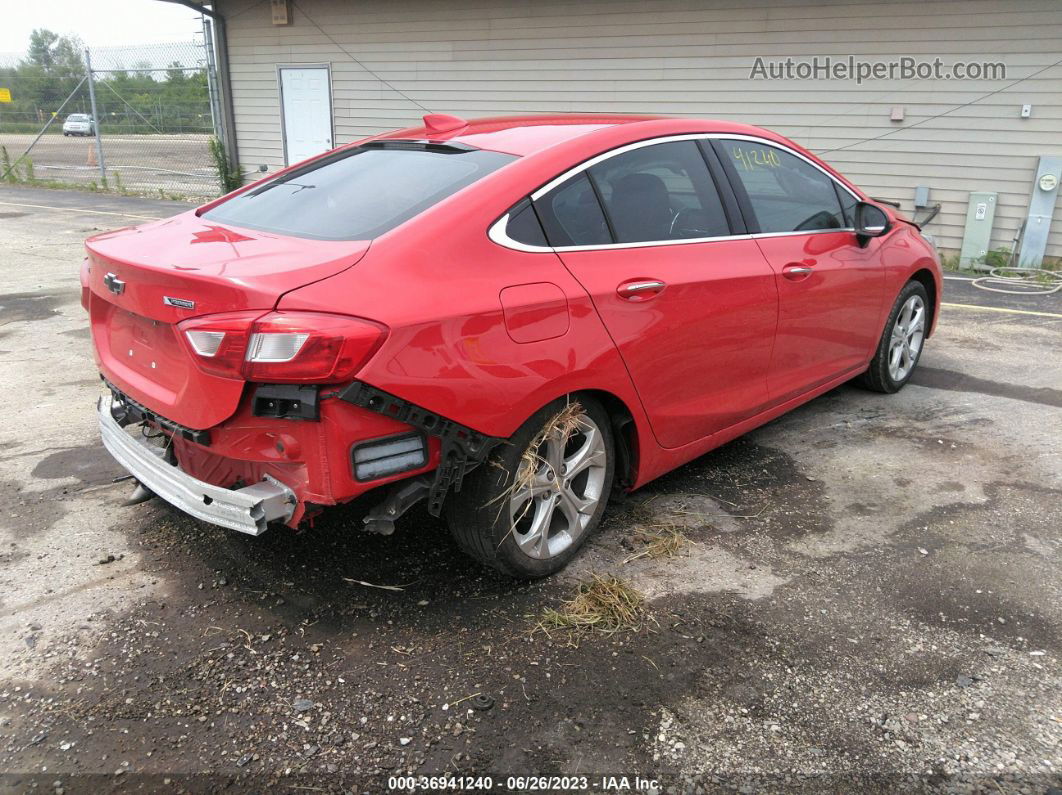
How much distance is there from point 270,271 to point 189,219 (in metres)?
1.11

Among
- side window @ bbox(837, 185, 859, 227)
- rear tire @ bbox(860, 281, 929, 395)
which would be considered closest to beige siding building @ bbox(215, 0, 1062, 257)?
rear tire @ bbox(860, 281, 929, 395)

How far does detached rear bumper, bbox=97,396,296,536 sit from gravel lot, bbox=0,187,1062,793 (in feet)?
1.53

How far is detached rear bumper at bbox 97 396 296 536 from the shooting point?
2.54 m

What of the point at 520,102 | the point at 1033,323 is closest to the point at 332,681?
the point at 1033,323

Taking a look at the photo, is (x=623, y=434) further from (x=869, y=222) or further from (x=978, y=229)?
(x=978, y=229)

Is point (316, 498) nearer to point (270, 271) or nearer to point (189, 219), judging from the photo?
point (270, 271)

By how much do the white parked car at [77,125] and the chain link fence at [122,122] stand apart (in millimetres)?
25

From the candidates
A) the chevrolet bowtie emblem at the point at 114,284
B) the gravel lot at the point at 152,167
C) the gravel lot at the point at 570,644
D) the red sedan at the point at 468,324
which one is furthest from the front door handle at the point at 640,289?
the gravel lot at the point at 152,167

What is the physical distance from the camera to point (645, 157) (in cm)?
345

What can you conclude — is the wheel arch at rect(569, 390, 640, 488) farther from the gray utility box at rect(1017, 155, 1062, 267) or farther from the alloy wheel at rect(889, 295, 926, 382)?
the gray utility box at rect(1017, 155, 1062, 267)

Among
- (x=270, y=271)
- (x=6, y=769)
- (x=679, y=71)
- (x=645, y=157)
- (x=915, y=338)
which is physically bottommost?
(x=6, y=769)

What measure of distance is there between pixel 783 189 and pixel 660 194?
1.05m

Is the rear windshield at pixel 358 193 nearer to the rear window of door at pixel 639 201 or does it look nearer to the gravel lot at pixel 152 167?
the rear window of door at pixel 639 201

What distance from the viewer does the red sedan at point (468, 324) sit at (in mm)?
2480
